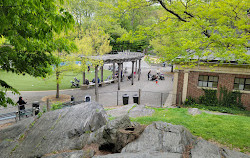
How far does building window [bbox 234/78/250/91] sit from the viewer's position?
15.3 m

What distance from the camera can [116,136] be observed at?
20.6ft

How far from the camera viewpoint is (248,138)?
7.52 metres

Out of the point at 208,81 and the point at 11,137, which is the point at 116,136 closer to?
the point at 11,137

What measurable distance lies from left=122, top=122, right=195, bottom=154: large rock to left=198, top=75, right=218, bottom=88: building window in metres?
10.9

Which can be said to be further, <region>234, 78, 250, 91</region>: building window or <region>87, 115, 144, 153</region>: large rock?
<region>234, 78, 250, 91</region>: building window

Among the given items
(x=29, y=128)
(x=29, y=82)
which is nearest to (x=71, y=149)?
(x=29, y=128)

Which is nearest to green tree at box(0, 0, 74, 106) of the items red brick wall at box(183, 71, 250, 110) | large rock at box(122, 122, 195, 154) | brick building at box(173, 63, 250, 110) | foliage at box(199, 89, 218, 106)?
large rock at box(122, 122, 195, 154)

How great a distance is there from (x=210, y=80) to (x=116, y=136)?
12772 millimetres

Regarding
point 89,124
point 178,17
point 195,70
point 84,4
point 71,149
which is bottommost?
point 71,149

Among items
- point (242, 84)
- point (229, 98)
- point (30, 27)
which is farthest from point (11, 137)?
point (242, 84)

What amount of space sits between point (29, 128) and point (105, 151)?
4118mm

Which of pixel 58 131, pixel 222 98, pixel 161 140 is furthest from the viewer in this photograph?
pixel 222 98

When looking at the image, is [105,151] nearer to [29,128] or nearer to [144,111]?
[29,128]

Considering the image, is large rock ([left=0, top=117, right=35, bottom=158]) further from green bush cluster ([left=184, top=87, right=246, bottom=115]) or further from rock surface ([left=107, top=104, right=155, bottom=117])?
green bush cluster ([left=184, top=87, right=246, bottom=115])
